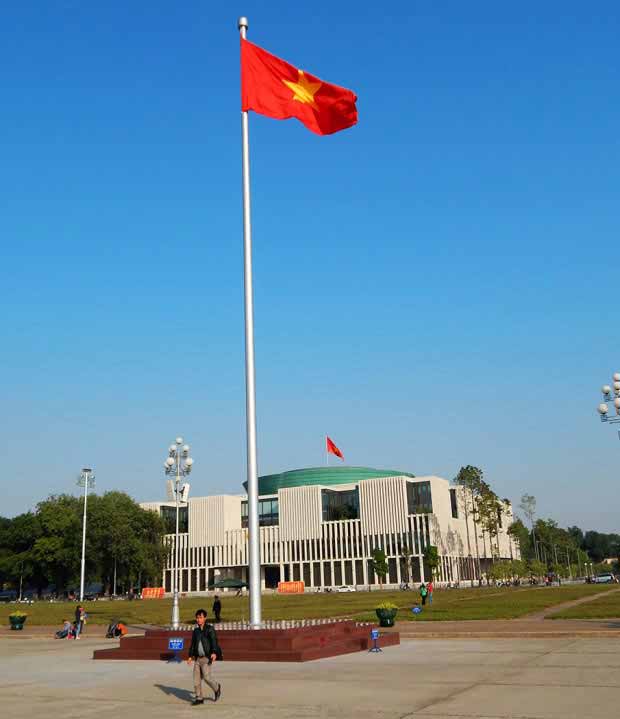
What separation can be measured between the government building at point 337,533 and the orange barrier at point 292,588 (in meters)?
11.5

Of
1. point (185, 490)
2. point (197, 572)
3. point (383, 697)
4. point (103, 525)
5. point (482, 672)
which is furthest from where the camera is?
point (197, 572)

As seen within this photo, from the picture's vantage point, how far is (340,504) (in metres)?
122

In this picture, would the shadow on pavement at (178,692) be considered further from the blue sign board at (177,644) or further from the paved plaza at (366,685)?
the blue sign board at (177,644)

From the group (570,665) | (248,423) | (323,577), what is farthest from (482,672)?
(323,577)

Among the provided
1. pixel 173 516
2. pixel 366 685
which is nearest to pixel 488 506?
pixel 173 516

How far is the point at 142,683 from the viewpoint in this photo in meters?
16.7

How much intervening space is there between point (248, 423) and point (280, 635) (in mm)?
6101

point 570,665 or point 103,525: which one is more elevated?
point 103,525

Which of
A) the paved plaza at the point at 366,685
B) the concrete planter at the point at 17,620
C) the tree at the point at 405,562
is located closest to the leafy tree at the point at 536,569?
the tree at the point at 405,562

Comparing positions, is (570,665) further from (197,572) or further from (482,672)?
(197,572)

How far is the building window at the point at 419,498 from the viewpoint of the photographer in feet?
374

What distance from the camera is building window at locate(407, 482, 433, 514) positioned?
11412cm

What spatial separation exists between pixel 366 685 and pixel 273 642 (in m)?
5.75

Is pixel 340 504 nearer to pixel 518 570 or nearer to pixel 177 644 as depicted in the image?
pixel 518 570
